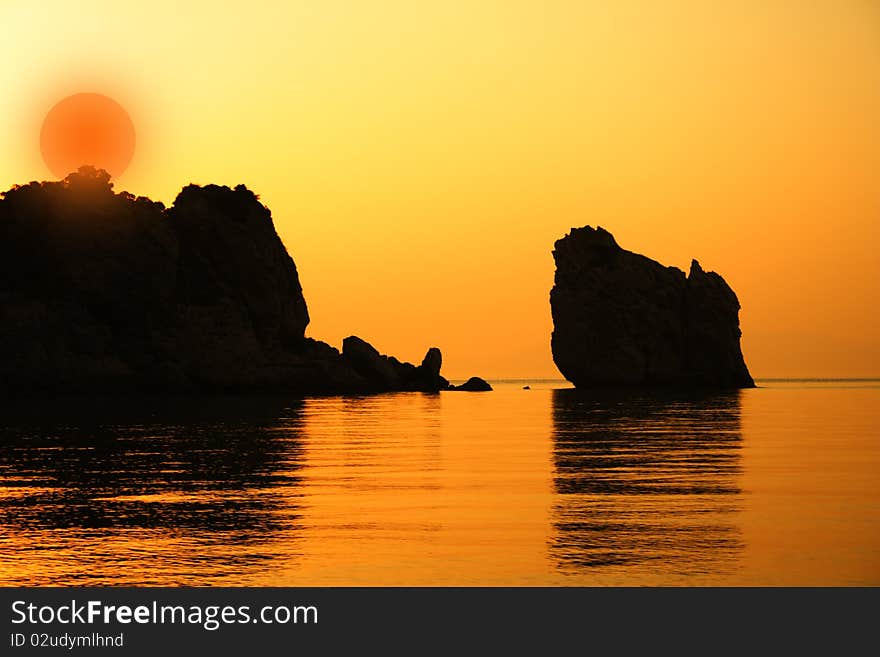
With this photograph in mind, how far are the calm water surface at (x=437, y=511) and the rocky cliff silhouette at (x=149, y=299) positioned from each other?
254 ft

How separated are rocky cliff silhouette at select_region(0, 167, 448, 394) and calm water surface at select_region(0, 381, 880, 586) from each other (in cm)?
7751

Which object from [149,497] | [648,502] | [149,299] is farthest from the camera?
[149,299]

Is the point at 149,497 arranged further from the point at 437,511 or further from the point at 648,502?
the point at 648,502

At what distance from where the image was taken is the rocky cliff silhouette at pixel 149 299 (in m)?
133

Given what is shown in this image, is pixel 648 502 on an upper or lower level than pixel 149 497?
lower

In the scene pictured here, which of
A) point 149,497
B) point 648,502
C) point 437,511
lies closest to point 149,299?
point 149,497

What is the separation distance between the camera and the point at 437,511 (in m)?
29.2

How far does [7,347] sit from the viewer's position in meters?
128

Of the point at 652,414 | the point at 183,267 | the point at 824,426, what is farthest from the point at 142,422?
the point at 183,267

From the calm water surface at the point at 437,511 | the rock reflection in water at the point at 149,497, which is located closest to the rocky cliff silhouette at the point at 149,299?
the rock reflection in water at the point at 149,497

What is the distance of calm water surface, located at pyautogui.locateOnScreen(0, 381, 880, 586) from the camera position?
2100 cm

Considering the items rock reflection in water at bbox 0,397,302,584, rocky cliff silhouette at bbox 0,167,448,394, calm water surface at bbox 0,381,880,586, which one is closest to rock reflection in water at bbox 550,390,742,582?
calm water surface at bbox 0,381,880,586

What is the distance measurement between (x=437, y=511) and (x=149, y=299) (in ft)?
401
